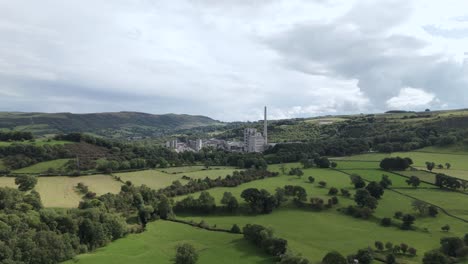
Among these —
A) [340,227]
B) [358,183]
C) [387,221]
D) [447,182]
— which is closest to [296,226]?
[340,227]

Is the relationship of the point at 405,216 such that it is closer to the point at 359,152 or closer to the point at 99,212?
the point at 99,212

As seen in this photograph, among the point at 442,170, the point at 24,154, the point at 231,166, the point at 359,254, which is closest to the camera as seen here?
the point at 359,254

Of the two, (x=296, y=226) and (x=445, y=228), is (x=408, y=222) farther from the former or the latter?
(x=296, y=226)

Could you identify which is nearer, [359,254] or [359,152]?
[359,254]

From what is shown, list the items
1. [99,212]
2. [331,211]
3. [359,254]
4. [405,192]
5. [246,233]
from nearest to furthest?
[359,254]
[246,233]
[99,212]
[331,211]
[405,192]

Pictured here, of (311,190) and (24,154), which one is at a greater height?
(24,154)

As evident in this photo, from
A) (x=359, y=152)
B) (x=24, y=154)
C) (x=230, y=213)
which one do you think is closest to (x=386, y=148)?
(x=359, y=152)
